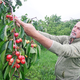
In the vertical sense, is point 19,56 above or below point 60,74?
above

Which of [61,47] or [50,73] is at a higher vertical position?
[61,47]

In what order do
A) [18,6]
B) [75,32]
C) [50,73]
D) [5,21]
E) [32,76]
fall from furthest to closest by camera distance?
1. [18,6]
2. [50,73]
3. [32,76]
4. [75,32]
5. [5,21]

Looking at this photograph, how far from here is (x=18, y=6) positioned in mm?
4441

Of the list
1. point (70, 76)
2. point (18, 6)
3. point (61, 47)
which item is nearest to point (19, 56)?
point (61, 47)

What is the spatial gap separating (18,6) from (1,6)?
143 inches

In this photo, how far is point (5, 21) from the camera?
1.12 metres

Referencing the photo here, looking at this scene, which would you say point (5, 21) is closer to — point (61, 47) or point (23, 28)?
point (23, 28)

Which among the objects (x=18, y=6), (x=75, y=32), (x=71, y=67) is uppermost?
(x=18, y=6)

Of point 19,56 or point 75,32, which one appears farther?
point 75,32

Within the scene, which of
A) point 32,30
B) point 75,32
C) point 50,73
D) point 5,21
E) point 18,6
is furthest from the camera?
point 18,6

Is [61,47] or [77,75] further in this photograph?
[77,75]

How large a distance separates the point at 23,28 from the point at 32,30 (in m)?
0.12

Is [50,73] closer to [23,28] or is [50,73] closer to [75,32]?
[75,32]

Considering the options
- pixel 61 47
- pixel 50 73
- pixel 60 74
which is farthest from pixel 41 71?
pixel 61 47
